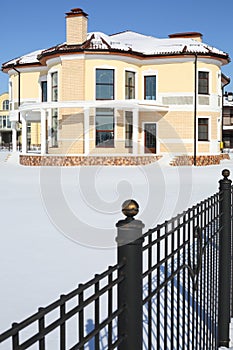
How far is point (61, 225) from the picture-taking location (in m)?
8.67

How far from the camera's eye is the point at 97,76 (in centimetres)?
2639

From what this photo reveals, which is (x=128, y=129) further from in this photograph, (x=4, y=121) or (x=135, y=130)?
(x=4, y=121)

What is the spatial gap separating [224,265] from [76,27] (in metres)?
24.8

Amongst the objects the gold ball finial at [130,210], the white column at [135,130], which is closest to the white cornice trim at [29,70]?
the white column at [135,130]

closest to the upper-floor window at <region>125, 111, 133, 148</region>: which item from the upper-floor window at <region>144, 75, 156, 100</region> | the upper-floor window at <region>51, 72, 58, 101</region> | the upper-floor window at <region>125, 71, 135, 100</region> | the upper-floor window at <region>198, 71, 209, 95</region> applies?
the upper-floor window at <region>125, 71, 135, 100</region>

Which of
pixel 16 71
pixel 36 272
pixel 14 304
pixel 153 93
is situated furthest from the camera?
pixel 16 71

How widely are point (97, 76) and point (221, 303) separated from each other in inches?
926

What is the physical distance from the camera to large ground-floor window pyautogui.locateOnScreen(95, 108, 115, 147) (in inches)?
1014

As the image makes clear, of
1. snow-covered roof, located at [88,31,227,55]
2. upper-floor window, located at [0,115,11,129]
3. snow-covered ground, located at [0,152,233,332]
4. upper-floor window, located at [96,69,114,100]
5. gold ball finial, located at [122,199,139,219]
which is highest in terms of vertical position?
snow-covered roof, located at [88,31,227,55]

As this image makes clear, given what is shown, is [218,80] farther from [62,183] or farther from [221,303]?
[221,303]

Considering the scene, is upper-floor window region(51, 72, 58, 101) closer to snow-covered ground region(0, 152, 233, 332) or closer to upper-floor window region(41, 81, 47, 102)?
upper-floor window region(41, 81, 47, 102)

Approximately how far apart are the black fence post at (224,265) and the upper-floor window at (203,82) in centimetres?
2478

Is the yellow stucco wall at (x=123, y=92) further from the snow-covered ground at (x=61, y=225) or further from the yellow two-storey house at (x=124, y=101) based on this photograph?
the snow-covered ground at (x=61, y=225)

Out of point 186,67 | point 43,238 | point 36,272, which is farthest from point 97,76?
point 36,272
